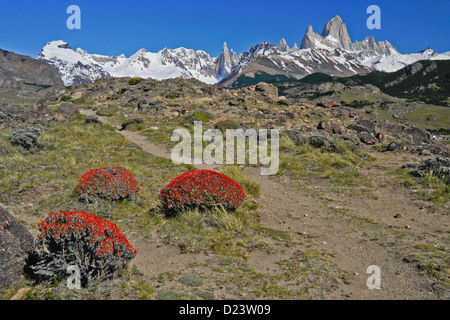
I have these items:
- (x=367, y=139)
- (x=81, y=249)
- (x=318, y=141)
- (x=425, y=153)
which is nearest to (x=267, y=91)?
(x=367, y=139)

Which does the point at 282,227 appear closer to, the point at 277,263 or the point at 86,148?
the point at 277,263

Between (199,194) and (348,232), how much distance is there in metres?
4.94

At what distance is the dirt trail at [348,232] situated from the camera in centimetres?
587

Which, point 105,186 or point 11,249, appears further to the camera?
point 105,186

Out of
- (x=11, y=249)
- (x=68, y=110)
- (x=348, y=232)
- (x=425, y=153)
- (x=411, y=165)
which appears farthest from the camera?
(x=68, y=110)

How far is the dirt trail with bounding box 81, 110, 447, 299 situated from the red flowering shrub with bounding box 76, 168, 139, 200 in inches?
101

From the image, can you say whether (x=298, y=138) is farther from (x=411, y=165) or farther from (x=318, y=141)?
(x=411, y=165)

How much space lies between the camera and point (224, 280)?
577cm

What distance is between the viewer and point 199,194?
8.73m

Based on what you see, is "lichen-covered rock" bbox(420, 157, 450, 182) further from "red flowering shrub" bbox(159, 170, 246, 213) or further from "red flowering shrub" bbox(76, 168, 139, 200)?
"red flowering shrub" bbox(76, 168, 139, 200)

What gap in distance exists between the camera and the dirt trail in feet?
19.2

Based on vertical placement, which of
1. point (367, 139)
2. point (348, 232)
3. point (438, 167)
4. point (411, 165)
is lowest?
point (348, 232)

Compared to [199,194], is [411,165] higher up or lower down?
higher up

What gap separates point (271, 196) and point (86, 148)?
1217cm
